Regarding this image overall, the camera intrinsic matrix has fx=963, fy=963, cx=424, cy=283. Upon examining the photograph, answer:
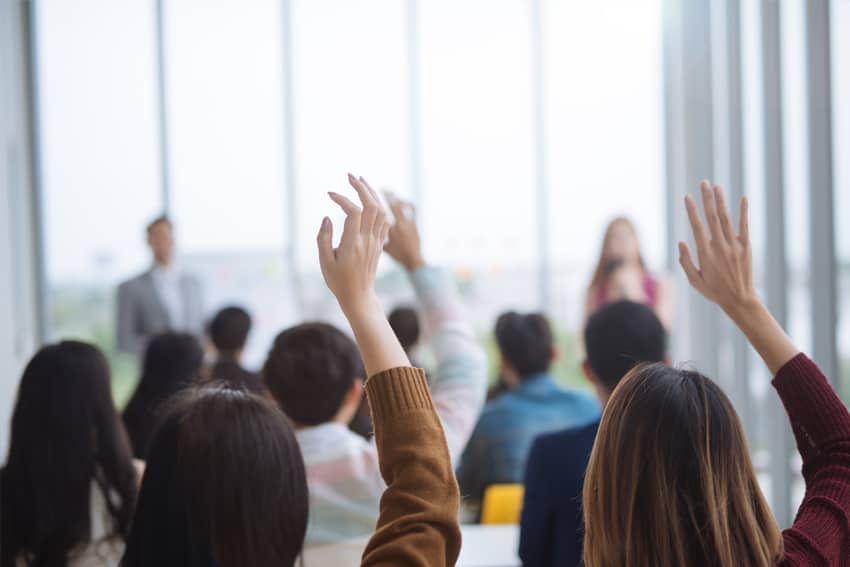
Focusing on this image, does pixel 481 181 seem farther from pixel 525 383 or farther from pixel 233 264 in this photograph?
pixel 525 383

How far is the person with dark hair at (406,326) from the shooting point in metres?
3.88

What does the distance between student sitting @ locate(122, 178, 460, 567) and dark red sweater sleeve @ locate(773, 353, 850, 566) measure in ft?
1.60

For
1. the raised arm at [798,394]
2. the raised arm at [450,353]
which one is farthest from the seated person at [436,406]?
the raised arm at [798,394]

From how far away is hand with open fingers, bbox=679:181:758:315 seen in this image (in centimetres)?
152

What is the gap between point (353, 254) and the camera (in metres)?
1.14

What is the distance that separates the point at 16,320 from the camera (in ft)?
21.1

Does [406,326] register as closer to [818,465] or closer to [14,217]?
[818,465]

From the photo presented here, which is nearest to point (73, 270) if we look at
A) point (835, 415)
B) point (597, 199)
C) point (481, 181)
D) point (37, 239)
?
point (37, 239)

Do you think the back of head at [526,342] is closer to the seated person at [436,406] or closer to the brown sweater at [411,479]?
the seated person at [436,406]

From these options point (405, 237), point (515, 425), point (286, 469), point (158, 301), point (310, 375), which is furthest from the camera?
point (158, 301)

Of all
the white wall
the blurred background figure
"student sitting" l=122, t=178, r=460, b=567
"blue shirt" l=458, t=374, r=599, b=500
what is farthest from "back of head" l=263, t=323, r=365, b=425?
the white wall

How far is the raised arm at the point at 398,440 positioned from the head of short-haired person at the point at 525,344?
2.39 m

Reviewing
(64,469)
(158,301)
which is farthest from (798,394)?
(158,301)

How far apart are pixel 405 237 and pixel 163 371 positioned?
1.42m
